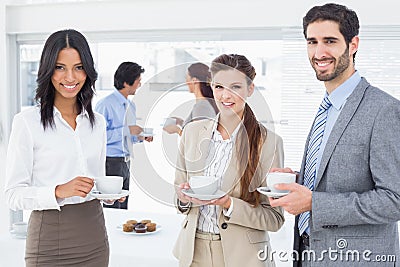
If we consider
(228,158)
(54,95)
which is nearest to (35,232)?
(54,95)

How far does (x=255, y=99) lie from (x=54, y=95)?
70 cm

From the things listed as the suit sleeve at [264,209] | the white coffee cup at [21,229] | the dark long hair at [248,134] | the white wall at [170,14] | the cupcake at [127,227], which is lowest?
the white coffee cup at [21,229]

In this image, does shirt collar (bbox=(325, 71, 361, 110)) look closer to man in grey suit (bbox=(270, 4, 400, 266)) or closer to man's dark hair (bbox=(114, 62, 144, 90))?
man in grey suit (bbox=(270, 4, 400, 266))

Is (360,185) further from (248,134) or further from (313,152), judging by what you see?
(248,134)

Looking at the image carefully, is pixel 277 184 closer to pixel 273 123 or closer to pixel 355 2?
pixel 273 123

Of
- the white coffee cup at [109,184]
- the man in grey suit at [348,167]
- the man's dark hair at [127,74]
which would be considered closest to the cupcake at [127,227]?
the man's dark hair at [127,74]

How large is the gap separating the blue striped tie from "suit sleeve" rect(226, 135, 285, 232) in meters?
0.10

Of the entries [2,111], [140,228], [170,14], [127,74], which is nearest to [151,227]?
[140,228]

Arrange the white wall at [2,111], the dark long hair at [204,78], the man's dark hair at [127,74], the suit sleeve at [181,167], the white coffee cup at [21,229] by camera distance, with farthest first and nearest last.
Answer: the white wall at [2,111], the man's dark hair at [127,74], the white coffee cup at [21,229], the suit sleeve at [181,167], the dark long hair at [204,78]

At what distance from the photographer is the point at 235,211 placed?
63.1 inches

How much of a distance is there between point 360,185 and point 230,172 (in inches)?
15.3

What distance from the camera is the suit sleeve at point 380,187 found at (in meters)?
1.37

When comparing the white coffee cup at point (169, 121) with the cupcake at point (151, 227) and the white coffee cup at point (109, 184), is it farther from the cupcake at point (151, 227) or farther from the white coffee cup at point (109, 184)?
the cupcake at point (151, 227)

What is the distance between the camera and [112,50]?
4027 mm
